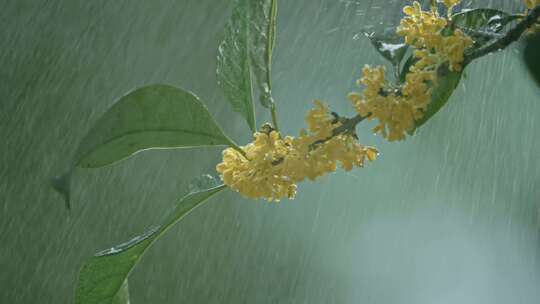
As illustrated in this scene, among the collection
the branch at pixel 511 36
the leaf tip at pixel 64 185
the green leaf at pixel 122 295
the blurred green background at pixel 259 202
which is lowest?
the green leaf at pixel 122 295

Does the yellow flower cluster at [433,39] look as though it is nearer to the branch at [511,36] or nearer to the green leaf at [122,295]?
the branch at [511,36]

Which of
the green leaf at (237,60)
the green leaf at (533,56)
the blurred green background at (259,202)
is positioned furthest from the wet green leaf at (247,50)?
the blurred green background at (259,202)

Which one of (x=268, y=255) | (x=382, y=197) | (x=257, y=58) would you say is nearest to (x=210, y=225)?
(x=268, y=255)

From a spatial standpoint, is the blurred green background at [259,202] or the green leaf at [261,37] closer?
the green leaf at [261,37]

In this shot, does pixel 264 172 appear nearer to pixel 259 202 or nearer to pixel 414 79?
pixel 414 79

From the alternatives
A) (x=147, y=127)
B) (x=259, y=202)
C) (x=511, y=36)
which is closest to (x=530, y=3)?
(x=511, y=36)
